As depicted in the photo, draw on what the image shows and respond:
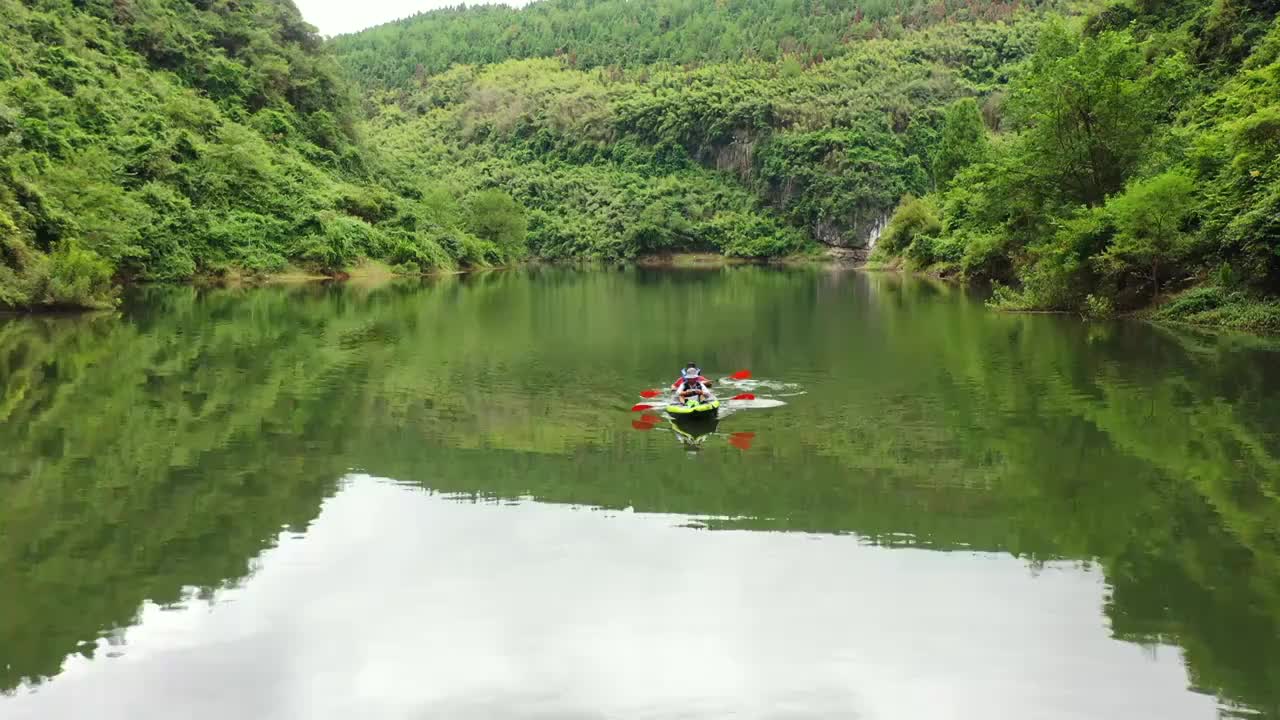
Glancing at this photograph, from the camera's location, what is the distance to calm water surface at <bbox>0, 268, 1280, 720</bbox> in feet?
27.8

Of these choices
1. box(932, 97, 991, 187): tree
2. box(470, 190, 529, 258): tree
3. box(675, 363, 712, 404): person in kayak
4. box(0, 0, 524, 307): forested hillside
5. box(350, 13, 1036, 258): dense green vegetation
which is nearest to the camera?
box(675, 363, 712, 404): person in kayak

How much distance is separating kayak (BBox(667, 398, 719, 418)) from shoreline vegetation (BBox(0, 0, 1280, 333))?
725 inches

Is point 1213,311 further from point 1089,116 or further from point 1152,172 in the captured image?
point 1089,116

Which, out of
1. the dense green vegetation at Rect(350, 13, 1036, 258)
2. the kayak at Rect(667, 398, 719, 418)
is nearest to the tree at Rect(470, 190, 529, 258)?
the dense green vegetation at Rect(350, 13, 1036, 258)

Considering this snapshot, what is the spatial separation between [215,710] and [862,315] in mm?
37440

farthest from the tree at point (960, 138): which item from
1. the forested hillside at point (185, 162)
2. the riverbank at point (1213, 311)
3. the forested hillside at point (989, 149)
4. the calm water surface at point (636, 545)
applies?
the calm water surface at point (636, 545)

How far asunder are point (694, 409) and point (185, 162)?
198 ft

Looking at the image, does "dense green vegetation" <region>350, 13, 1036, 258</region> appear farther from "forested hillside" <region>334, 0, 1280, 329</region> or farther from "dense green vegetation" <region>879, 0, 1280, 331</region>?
"dense green vegetation" <region>879, 0, 1280, 331</region>

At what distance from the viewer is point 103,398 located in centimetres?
2189

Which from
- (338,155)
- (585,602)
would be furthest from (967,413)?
(338,155)

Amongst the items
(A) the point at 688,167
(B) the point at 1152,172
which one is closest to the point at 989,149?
(B) the point at 1152,172

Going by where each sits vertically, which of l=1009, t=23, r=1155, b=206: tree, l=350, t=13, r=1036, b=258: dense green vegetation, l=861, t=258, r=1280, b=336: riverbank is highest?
l=350, t=13, r=1036, b=258: dense green vegetation

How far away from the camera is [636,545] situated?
1205cm

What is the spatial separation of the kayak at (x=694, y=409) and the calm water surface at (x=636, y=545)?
22.7 inches
